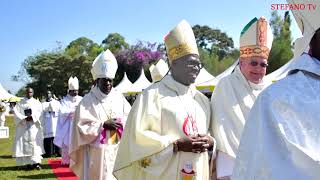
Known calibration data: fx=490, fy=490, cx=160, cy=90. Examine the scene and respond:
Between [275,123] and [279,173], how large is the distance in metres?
0.21

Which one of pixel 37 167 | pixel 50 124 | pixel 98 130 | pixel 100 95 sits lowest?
pixel 37 167

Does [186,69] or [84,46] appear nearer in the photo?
[186,69]

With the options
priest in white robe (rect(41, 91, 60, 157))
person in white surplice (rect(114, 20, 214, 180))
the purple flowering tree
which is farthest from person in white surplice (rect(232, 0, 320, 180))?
the purple flowering tree

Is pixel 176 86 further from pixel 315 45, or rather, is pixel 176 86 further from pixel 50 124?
pixel 50 124

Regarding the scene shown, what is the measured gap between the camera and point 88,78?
48875 millimetres

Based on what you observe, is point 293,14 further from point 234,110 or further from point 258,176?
point 234,110

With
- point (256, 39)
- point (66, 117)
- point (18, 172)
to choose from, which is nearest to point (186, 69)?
point (256, 39)

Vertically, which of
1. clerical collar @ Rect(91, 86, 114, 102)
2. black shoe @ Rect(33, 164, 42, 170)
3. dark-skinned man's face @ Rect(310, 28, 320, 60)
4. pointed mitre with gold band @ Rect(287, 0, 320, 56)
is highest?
pointed mitre with gold band @ Rect(287, 0, 320, 56)

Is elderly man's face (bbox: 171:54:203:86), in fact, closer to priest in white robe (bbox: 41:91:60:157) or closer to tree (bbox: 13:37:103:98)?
priest in white robe (bbox: 41:91:60:157)

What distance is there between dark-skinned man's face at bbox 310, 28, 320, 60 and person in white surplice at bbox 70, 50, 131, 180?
179 inches

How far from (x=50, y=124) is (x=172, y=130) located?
12.4m

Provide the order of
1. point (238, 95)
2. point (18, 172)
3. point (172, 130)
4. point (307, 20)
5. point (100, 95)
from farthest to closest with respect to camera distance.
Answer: point (18, 172)
point (100, 95)
point (238, 95)
point (172, 130)
point (307, 20)

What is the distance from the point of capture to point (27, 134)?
13.2m

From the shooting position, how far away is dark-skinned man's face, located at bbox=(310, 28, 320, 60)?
2.16 metres
